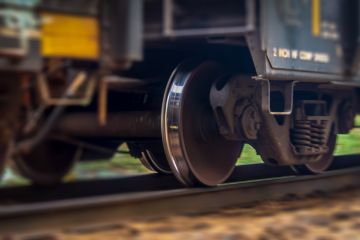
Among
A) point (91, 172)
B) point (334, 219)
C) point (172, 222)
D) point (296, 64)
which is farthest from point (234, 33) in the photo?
point (91, 172)

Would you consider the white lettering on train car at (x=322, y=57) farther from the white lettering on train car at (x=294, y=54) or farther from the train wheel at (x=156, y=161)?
the train wheel at (x=156, y=161)

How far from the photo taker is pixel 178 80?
398 centimetres

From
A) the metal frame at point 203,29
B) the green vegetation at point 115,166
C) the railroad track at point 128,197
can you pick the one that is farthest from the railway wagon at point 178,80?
the railroad track at point 128,197

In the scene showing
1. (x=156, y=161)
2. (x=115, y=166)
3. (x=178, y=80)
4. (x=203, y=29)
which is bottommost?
(x=115, y=166)

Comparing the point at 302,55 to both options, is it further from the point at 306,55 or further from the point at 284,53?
the point at 284,53

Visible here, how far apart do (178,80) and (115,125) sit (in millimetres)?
917

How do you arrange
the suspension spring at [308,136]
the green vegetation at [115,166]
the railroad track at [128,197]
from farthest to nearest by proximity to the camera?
the green vegetation at [115,166], the suspension spring at [308,136], the railroad track at [128,197]

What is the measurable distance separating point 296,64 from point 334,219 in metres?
1.42

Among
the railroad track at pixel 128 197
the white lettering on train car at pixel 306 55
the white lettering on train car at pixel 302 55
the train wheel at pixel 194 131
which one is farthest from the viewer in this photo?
the train wheel at pixel 194 131

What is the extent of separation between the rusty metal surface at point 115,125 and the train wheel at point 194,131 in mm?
345

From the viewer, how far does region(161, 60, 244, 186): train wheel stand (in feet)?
12.6

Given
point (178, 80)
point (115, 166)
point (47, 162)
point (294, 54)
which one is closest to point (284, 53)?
point (294, 54)

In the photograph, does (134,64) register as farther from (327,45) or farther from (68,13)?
(327,45)

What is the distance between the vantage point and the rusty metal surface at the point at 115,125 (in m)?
4.20
